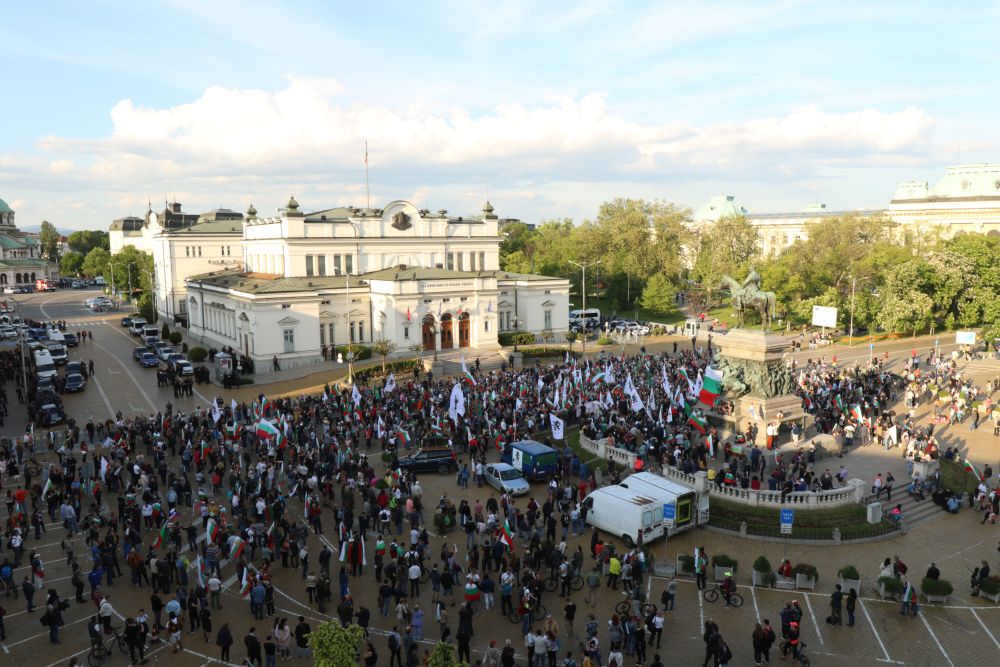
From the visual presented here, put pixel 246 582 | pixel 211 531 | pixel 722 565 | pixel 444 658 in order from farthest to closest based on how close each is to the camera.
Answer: pixel 211 531, pixel 722 565, pixel 246 582, pixel 444 658

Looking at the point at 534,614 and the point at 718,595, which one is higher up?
the point at 534,614

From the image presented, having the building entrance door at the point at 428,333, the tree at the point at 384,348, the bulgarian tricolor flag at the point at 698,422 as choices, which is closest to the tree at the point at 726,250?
the building entrance door at the point at 428,333

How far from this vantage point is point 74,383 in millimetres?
46094

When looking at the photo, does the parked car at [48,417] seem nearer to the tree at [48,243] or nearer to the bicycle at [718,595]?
the bicycle at [718,595]

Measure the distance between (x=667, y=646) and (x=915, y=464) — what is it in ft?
51.9

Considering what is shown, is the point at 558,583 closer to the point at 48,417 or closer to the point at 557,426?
the point at 557,426

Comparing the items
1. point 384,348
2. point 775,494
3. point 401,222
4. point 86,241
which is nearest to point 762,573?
point 775,494

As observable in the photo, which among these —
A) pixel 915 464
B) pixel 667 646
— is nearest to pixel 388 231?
pixel 915 464

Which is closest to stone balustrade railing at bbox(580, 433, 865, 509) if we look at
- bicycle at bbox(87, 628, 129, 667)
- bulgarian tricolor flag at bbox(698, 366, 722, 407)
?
bulgarian tricolor flag at bbox(698, 366, 722, 407)

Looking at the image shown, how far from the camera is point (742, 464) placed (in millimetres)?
28594

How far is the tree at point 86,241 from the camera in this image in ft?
602

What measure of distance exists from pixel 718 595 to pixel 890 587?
14.7ft

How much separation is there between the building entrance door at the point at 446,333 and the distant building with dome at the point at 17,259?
361 ft

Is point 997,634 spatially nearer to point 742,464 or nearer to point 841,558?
point 841,558
